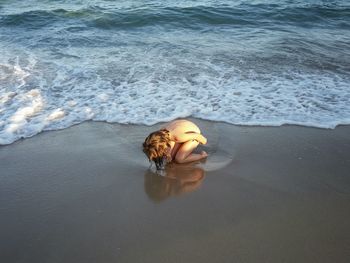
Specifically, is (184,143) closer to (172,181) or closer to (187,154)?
(187,154)

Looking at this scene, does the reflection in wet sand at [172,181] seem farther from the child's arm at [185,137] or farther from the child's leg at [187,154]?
the child's arm at [185,137]

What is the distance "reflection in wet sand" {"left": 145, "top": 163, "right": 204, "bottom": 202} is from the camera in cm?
412

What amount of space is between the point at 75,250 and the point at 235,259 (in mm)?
1305

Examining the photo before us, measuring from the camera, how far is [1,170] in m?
4.64

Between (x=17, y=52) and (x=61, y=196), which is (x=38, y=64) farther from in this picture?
(x=61, y=196)

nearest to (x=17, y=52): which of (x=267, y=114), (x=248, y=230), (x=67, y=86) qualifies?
(x=67, y=86)

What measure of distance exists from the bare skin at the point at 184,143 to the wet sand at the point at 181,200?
4.1 inches

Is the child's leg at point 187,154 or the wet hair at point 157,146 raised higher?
the wet hair at point 157,146

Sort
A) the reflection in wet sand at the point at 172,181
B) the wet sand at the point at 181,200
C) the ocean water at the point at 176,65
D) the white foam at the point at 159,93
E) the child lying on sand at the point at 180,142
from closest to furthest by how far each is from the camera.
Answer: the wet sand at the point at 181,200 < the reflection in wet sand at the point at 172,181 < the child lying on sand at the point at 180,142 < the white foam at the point at 159,93 < the ocean water at the point at 176,65

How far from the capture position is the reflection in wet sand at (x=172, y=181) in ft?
13.5

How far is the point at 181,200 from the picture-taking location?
3.97 meters

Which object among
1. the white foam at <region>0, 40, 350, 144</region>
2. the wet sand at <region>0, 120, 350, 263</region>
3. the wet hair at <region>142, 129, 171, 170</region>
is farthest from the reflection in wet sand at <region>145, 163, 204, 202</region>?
the white foam at <region>0, 40, 350, 144</region>

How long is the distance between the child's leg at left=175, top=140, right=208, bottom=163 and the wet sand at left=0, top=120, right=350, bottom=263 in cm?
8

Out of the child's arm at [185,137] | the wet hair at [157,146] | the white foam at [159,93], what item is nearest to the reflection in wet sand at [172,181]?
the wet hair at [157,146]
